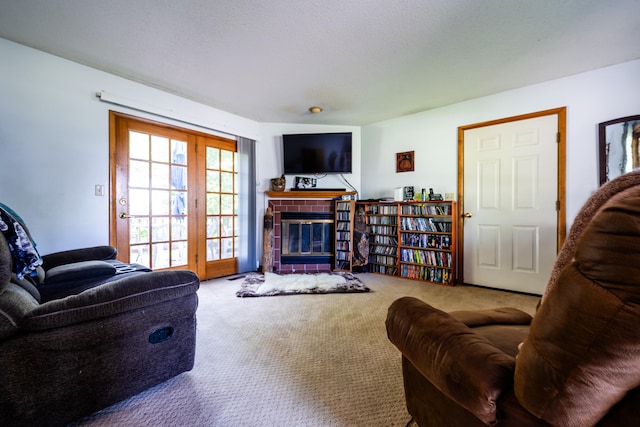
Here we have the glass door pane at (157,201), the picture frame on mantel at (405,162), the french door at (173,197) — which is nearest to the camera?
the french door at (173,197)

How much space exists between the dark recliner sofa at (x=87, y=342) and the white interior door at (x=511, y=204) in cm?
329

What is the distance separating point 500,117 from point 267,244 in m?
3.47

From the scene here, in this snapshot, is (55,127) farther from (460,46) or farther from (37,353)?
(460,46)

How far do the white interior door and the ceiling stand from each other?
56cm

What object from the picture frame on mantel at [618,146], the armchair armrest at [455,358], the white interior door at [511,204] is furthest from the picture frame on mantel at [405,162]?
the armchair armrest at [455,358]

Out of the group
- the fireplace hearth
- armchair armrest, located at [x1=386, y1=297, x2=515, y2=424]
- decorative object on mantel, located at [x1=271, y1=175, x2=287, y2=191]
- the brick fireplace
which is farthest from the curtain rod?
armchair armrest, located at [x1=386, y1=297, x2=515, y2=424]

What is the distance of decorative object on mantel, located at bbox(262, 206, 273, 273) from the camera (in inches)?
155

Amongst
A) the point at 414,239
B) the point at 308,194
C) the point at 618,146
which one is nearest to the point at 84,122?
the point at 308,194

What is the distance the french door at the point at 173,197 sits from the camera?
2838 mm

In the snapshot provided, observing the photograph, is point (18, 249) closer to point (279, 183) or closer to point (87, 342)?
point (87, 342)

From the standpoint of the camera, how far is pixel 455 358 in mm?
714

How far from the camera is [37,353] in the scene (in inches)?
40.8

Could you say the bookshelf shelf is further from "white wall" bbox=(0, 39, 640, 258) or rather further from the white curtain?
the white curtain

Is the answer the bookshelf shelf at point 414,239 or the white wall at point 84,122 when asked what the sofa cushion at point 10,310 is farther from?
the bookshelf shelf at point 414,239
